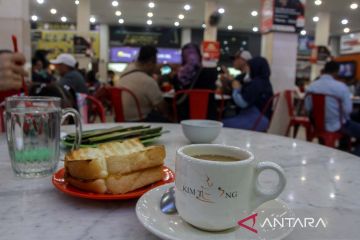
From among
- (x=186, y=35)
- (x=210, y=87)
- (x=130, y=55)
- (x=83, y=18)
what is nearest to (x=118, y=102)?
(x=210, y=87)

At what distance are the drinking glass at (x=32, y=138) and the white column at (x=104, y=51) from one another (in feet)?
45.6

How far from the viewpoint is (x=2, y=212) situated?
55 centimetres

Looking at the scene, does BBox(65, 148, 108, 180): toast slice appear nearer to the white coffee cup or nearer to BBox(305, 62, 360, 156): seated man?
the white coffee cup

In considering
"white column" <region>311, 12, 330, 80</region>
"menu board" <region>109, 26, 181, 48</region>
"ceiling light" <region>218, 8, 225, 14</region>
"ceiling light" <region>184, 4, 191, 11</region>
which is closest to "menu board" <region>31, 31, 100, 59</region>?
"ceiling light" <region>184, 4, 191, 11</region>

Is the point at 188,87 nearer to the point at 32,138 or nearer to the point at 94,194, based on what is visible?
the point at 32,138

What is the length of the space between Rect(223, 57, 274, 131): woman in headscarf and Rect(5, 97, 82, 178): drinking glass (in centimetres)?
261

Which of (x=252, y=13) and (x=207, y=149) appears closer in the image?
(x=207, y=149)

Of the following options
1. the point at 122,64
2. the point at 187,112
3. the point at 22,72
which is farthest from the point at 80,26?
the point at 22,72

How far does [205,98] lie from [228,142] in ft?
5.83

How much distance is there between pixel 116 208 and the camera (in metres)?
0.59

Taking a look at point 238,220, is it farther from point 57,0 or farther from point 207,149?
point 57,0

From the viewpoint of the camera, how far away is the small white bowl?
1.06 m

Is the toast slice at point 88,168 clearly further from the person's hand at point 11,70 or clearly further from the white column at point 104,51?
the white column at point 104,51

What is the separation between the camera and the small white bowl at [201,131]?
3.47ft
